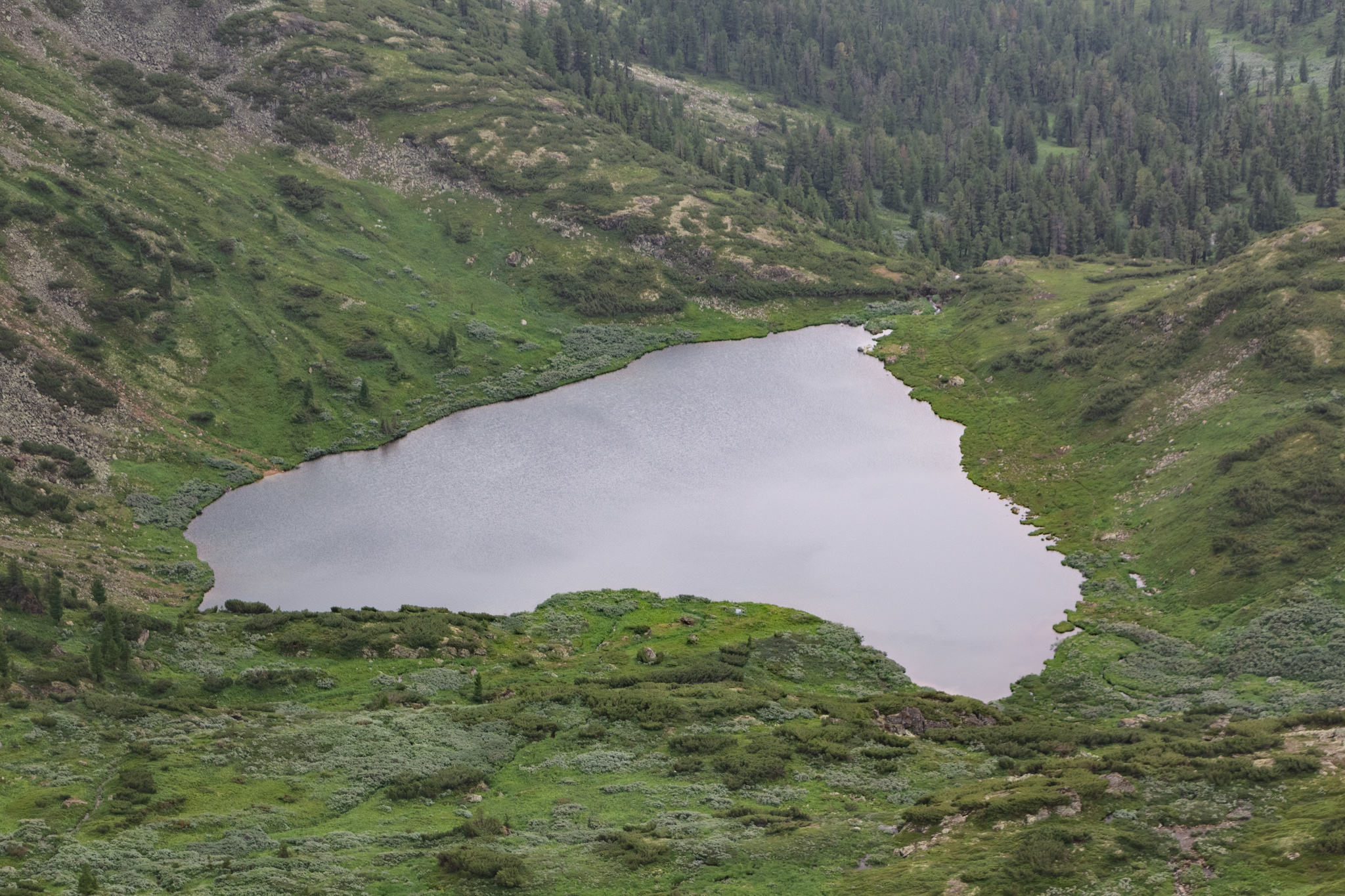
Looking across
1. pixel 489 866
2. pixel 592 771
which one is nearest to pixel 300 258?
pixel 592 771

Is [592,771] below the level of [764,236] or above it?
below

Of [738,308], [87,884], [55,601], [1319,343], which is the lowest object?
[87,884]

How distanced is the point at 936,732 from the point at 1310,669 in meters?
26.1

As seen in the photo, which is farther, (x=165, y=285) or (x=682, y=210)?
(x=682, y=210)

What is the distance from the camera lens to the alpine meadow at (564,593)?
4659cm

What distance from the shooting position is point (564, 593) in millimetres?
93438

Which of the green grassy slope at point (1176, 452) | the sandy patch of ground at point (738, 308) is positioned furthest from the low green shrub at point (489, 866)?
the sandy patch of ground at point (738, 308)

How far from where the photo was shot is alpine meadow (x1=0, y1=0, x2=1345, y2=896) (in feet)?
153

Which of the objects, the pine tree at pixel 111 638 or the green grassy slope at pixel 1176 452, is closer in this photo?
the pine tree at pixel 111 638

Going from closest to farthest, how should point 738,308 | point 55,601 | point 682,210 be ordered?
point 55,601 < point 738,308 < point 682,210

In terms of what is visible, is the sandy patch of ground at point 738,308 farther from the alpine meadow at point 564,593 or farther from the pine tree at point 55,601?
the pine tree at point 55,601

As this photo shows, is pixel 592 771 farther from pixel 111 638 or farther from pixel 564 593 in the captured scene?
pixel 564 593

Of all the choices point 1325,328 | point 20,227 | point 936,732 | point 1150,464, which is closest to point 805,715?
point 936,732

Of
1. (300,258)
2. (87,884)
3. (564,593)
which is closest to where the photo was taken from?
(87,884)
